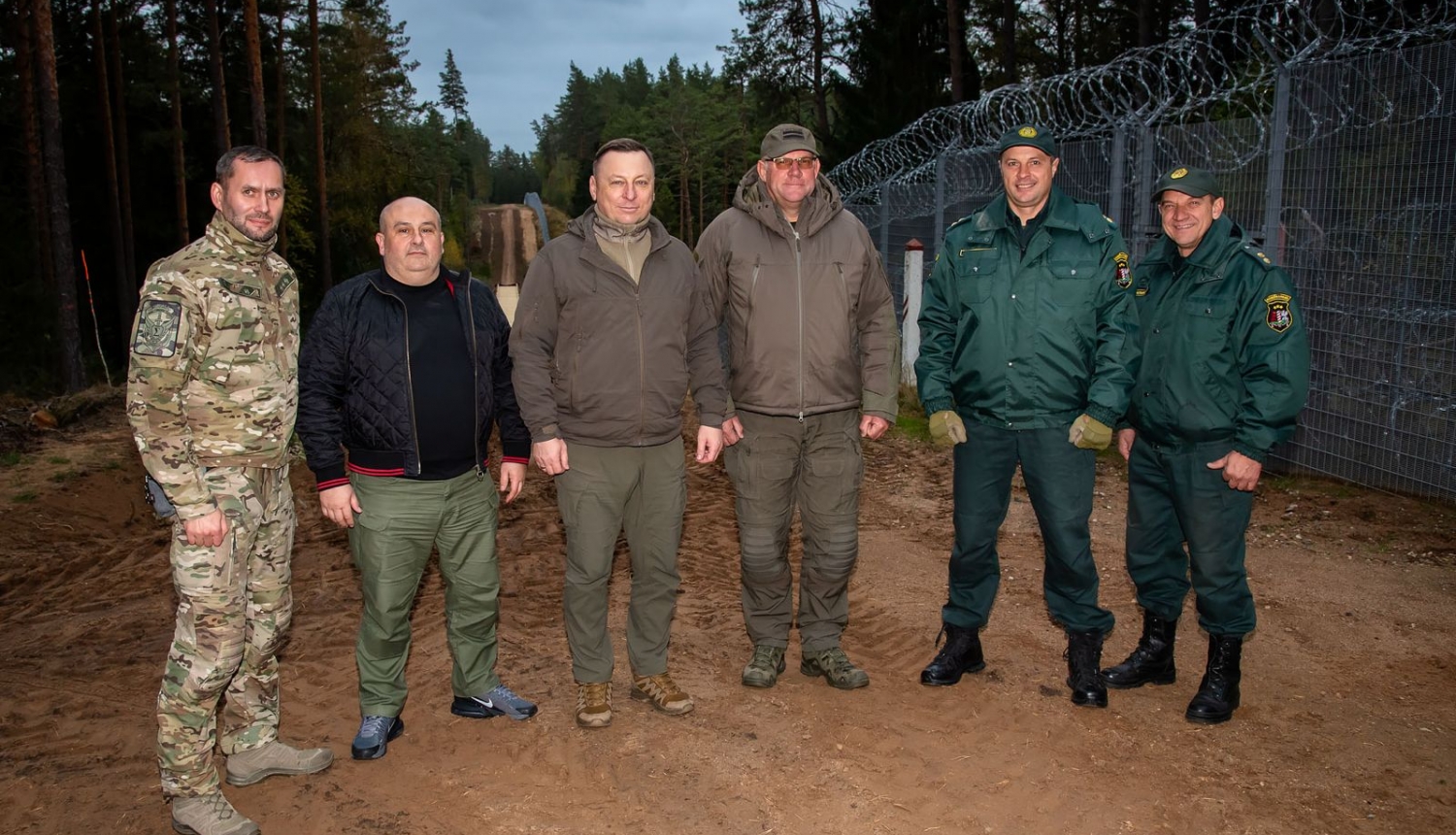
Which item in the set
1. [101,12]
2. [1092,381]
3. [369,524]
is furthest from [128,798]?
[101,12]

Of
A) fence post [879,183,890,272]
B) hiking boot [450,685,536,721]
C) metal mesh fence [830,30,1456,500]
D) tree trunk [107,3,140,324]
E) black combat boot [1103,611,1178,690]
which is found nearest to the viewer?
hiking boot [450,685,536,721]

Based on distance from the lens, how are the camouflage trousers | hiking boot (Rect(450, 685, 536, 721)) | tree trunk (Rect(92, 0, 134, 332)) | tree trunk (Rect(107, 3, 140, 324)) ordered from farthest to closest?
tree trunk (Rect(107, 3, 140, 324)) < tree trunk (Rect(92, 0, 134, 332)) < hiking boot (Rect(450, 685, 536, 721)) < the camouflage trousers

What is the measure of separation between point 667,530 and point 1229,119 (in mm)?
6137

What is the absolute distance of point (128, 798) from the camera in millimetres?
3604

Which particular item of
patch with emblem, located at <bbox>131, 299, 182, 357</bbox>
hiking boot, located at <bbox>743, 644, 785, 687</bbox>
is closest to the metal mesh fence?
hiking boot, located at <bbox>743, 644, 785, 687</bbox>

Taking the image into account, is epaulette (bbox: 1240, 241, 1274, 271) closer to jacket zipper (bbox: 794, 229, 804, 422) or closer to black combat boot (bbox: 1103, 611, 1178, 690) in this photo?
black combat boot (bbox: 1103, 611, 1178, 690)

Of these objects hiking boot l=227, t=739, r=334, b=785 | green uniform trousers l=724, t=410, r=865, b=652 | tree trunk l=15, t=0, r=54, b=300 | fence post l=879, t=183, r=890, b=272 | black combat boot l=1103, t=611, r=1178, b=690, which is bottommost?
hiking boot l=227, t=739, r=334, b=785

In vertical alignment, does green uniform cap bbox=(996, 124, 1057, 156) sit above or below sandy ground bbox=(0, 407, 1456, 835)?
above

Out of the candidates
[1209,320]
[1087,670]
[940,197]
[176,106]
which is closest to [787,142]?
[1209,320]

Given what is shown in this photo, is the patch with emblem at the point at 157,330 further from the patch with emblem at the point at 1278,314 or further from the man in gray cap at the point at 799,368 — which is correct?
the patch with emblem at the point at 1278,314

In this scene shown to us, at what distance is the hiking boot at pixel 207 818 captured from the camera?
10.9 ft

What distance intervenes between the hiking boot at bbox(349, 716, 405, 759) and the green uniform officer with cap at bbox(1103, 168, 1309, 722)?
3128mm

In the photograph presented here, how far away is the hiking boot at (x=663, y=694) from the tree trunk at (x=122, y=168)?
A: 68.1 ft

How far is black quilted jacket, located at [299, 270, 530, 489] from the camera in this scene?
364cm
